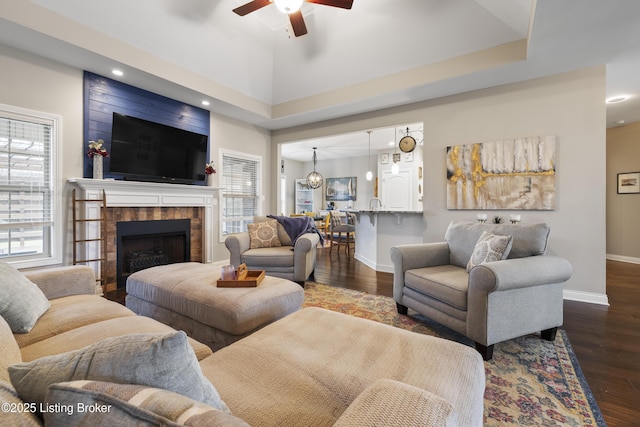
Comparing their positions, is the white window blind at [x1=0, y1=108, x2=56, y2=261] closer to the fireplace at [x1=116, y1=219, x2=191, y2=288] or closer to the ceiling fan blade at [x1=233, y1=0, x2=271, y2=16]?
the fireplace at [x1=116, y1=219, x2=191, y2=288]

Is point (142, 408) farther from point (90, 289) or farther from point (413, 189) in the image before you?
point (413, 189)

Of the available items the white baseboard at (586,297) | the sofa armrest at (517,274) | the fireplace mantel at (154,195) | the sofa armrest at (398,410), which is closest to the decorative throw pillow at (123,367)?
the sofa armrest at (398,410)

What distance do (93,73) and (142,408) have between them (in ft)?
14.3

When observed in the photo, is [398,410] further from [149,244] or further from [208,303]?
[149,244]

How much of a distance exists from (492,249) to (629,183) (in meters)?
5.51

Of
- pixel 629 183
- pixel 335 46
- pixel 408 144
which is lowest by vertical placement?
pixel 629 183

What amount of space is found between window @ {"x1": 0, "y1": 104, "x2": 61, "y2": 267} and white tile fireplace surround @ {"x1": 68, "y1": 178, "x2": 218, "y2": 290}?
279 millimetres

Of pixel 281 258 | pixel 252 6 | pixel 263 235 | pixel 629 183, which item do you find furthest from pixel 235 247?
pixel 629 183

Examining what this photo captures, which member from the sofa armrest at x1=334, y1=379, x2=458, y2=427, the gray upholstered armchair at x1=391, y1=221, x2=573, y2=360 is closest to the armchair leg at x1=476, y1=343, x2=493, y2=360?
the gray upholstered armchair at x1=391, y1=221, x2=573, y2=360

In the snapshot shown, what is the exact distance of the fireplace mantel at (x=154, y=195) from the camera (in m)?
3.41

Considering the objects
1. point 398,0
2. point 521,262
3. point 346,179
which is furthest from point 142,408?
point 346,179

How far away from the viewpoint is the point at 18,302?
1.37 metres

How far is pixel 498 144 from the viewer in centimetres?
369

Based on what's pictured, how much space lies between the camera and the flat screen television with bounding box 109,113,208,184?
359 cm
